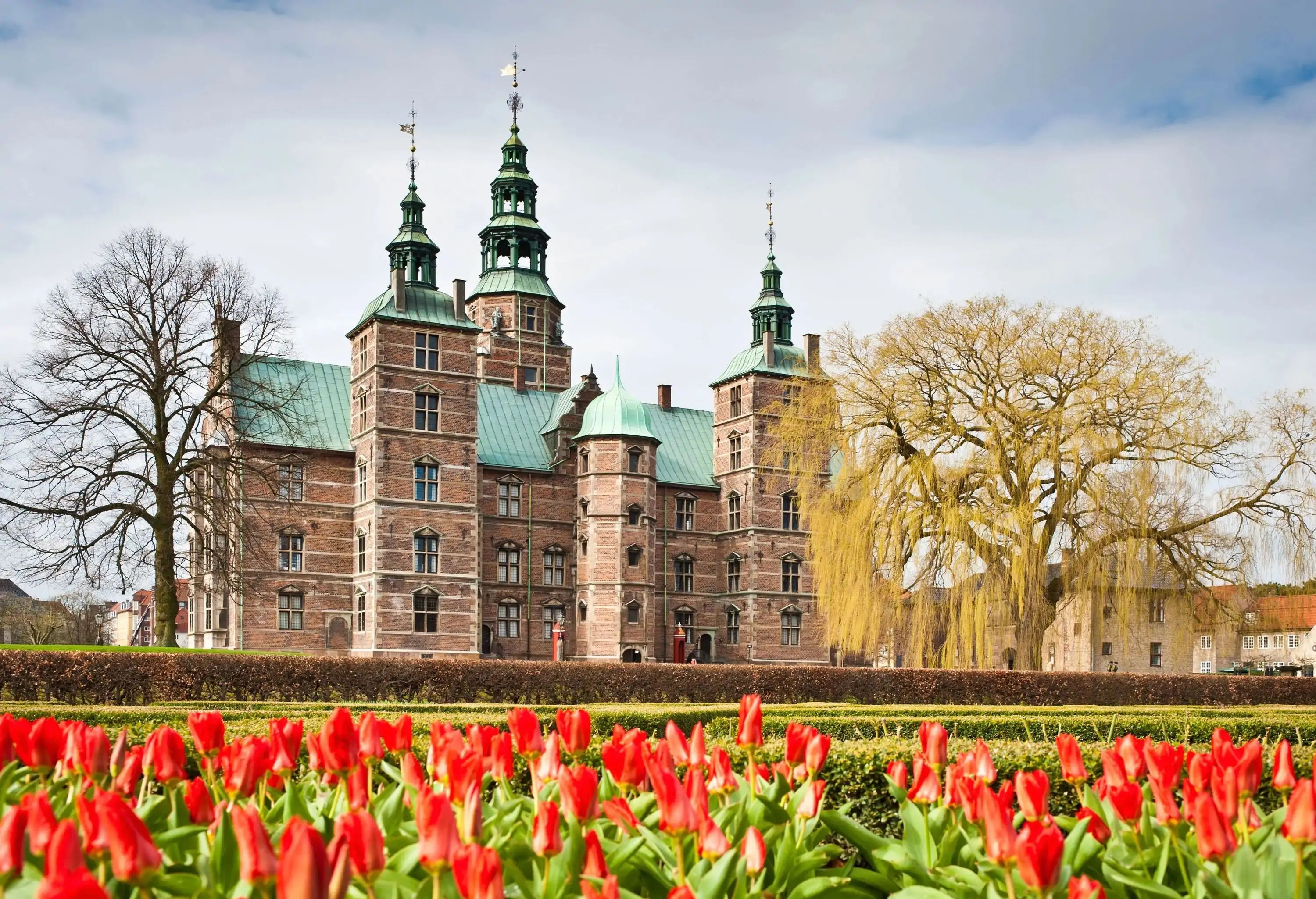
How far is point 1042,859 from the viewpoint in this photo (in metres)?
2.60

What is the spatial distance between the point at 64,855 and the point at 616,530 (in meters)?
40.7

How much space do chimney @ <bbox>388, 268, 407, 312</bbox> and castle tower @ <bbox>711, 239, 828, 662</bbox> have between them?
1314 cm

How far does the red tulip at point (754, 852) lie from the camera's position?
9.33 ft

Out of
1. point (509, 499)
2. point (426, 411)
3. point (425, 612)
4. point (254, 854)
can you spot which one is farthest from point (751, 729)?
point (509, 499)

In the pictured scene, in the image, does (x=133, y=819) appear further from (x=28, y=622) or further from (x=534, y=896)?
(x=28, y=622)

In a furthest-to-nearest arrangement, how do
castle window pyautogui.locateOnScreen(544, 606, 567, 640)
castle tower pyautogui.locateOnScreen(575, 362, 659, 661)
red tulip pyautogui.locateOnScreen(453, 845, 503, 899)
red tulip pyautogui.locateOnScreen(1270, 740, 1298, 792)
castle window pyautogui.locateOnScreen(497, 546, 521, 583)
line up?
castle window pyautogui.locateOnScreen(544, 606, 567, 640) → castle window pyautogui.locateOnScreen(497, 546, 521, 583) → castle tower pyautogui.locateOnScreen(575, 362, 659, 661) → red tulip pyautogui.locateOnScreen(1270, 740, 1298, 792) → red tulip pyautogui.locateOnScreen(453, 845, 503, 899)

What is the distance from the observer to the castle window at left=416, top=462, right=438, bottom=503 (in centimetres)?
3900

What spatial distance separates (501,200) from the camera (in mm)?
53688

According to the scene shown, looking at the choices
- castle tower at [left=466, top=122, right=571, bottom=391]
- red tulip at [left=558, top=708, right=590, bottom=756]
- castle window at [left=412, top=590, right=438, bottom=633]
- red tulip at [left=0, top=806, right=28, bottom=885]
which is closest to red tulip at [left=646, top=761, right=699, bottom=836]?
red tulip at [left=558, top=708, right=590, bottom=756]

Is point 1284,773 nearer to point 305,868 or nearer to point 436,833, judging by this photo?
point 436,833

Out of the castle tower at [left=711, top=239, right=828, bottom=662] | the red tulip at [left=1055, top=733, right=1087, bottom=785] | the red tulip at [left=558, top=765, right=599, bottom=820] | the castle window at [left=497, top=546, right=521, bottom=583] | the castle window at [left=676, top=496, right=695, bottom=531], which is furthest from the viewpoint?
the castle window at [left=676, top=496, right=695, bottom=531]

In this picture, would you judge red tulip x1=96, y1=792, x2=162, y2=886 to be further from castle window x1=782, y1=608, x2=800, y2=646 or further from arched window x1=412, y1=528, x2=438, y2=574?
→ castle window x1=782, y1=608, x2=800, y2=646

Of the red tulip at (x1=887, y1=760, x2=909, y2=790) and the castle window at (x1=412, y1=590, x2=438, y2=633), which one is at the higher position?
the red tulip at (x1=887, y1=760, x2=909, y2=790)

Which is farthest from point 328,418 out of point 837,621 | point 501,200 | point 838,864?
point 838,864
